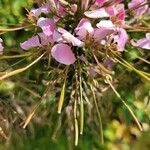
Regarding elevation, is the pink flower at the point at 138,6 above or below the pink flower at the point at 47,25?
below

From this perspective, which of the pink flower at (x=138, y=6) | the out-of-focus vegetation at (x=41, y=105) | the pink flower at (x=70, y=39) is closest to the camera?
the pink flower at (x=70, y=39)

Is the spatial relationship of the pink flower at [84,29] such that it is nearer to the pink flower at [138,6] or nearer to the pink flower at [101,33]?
the pink flower at [101,33]

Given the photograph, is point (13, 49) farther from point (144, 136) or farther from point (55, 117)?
point (144, 136)

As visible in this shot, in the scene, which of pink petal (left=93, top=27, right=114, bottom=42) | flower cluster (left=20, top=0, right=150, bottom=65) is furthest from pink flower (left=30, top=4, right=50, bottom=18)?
pink petal (left=93, top=27, right=114, bottom=42)

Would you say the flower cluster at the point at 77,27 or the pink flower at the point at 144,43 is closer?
the flower cluster at the point at 77,27

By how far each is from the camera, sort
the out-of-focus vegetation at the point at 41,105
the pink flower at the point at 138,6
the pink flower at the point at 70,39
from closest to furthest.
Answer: the pink flower at the point at 70,39
the pink flower at the point at 138,6
the out-of-focus vegetation at the point at 41,105

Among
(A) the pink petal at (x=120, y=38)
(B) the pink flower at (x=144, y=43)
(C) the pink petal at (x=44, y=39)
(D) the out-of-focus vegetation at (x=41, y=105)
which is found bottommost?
(D) the out-of-focus vegetation at (x=41, y=105)

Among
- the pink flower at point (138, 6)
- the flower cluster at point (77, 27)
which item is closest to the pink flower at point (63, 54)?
the flower cluster at point (77, 27)

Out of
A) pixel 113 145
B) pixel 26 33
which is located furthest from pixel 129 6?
pixel 113 145
